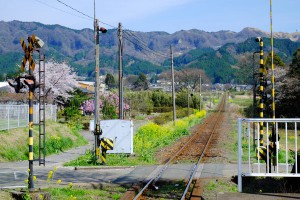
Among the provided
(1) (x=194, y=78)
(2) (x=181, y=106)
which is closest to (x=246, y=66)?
(1) (x=194, y=78)

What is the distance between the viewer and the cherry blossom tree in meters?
43.3

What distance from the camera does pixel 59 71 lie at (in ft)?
153

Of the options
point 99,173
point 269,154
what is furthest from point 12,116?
point 269,154

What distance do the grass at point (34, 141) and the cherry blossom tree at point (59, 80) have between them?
58.3 feet

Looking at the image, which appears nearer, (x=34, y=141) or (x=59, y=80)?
(x=34, y=141)

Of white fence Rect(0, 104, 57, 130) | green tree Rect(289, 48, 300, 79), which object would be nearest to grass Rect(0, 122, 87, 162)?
white fence Rect(0, 104, 57, 130)

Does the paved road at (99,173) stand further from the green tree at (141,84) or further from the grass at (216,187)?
the green tree at (141,84)

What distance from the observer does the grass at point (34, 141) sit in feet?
57.9

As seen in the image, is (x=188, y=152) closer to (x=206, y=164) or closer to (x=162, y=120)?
(x=206, y=164)

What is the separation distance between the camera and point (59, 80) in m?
44.7

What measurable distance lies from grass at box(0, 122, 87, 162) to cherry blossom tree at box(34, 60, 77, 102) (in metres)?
17.8

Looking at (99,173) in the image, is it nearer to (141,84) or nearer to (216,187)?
(216,187)

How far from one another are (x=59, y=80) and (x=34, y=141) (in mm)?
25240

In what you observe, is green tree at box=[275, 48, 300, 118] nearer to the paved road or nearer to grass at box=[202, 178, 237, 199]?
the paved road
